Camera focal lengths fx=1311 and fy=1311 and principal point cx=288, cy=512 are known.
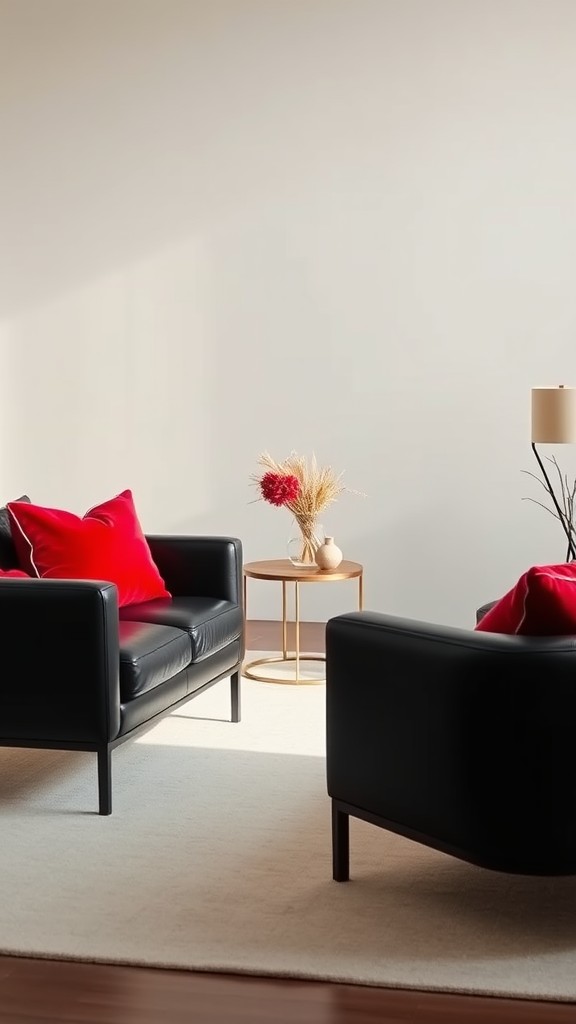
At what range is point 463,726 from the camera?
2.84 meters

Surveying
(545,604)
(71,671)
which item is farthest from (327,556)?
(545,604)

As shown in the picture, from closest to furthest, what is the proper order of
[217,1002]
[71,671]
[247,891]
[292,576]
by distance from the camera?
[217,1002] → [247,891] → [71,671] → [292,576]

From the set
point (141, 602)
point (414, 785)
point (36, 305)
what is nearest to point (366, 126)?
point (36, 305)

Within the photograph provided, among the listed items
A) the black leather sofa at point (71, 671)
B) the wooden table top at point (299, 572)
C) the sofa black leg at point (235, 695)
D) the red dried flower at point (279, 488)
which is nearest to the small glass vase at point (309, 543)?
the wooden table top at point (299, 572)

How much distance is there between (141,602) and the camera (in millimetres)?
4691

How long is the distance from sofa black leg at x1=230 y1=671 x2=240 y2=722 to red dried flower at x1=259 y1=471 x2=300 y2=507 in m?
0.89

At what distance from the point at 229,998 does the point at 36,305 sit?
17.3ft

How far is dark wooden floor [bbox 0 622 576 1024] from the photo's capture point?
251 cm

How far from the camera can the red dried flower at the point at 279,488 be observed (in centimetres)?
556

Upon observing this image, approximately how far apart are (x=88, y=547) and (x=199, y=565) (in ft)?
2.04

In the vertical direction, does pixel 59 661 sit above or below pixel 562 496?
below

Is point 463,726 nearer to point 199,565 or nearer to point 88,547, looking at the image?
point 88,547

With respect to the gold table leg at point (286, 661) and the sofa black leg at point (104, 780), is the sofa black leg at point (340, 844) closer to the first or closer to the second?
the sofa black leg at point (104, 780)

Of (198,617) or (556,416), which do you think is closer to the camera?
(198,617)
